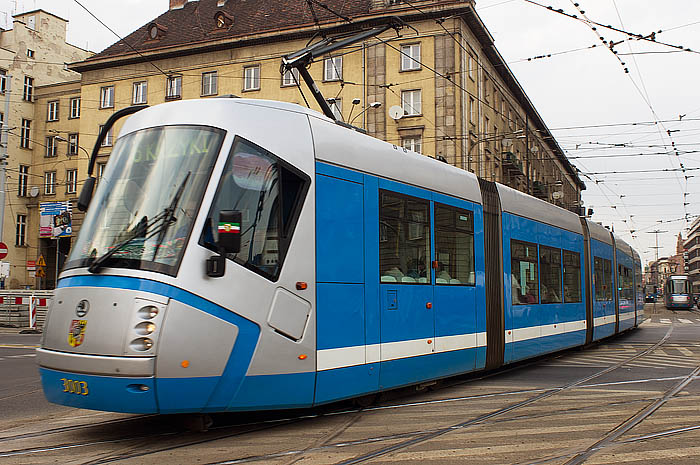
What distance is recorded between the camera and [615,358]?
607 inches

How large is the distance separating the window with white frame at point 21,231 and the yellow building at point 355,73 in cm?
463

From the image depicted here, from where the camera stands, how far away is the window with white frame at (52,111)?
171 ft

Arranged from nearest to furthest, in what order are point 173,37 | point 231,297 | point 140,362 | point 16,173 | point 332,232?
1. point 140,362
2. point 231,297
3. point 332,232
4. point 173,37
5. point 16,173

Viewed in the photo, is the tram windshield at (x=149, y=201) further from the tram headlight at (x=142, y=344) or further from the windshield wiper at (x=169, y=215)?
the tram headlight at (x=142, y=344)

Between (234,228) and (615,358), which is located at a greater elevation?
(234,228)

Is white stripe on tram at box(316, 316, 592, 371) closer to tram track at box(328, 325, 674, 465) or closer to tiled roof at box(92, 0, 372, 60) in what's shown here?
tram track at box(328, 325, 674, 465)

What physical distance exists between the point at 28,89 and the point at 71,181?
9.53 meters

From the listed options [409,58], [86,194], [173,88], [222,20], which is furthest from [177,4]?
[86,194]

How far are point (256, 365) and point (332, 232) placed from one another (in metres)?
1.74

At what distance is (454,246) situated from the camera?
34.1 feet

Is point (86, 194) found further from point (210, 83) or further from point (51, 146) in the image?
point (51, 146)

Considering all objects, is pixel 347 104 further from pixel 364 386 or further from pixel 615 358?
pixel 364 386

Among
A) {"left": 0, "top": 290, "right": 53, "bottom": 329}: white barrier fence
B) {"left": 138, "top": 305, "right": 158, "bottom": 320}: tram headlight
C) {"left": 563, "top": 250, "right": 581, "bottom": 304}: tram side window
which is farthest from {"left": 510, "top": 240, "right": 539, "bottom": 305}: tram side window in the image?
{"left": 0, "top": 290, "right": 53, "bottom": 329}: white barrier fence

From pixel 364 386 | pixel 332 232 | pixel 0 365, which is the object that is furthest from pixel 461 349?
pixel 0 365
